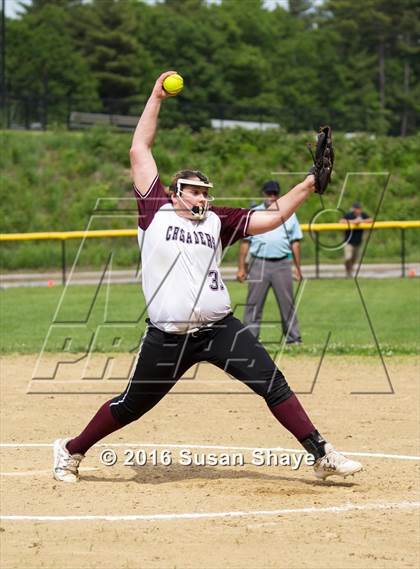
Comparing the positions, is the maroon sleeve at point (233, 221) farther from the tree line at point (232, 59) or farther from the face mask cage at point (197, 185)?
the tree line at point (232, 59)

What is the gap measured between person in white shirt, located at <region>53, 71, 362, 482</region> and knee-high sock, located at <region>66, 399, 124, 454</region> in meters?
0.13

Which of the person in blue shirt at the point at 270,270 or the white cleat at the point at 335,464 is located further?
the person in blue shirt at the point at 270,270

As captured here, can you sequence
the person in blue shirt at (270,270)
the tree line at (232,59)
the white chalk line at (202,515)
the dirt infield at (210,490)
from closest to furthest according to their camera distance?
1. the dirt infield at (210,490)
2. the white chalk line at (202,515)
3. the person in blue shirt at (270,270)
4. the tree line at (232,59)

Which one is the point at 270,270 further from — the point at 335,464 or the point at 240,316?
the point at 335,464

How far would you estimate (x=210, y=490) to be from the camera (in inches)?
300

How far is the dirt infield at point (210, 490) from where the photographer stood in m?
6.20

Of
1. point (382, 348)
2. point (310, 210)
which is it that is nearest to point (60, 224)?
point (310, 210)

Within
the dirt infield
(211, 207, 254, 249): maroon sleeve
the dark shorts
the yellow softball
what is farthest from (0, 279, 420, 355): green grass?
the yellow softball

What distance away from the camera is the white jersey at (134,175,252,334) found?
7277 millimetres

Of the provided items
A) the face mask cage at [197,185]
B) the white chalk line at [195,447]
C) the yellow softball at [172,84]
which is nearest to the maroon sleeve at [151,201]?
the face mask cage at [197,185]

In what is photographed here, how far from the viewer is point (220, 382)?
486 inches

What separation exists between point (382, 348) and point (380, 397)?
3.37m

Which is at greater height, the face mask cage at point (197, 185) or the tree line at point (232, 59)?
the face mask cage at point (197, 185)

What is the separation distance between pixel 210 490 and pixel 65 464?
107cm
